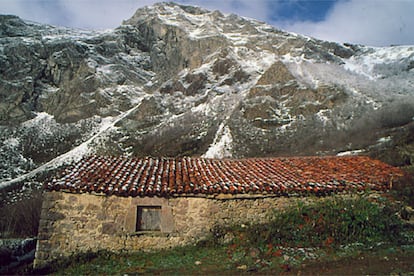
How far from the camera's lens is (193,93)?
51.1 m

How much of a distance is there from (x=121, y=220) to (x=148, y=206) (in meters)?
0.82

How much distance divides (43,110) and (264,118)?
43374 millimetres

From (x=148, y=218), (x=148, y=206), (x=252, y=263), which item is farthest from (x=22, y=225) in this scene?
(x=252, y=263)

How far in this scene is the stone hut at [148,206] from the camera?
327 inches

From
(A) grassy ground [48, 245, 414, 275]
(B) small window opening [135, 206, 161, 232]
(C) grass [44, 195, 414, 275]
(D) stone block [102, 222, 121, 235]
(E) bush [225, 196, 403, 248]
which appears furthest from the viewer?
(B) small window opening [135, 206, 161, 232]

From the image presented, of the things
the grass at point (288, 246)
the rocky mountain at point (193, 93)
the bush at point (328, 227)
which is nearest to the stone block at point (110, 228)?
the grass at point (288, 246)

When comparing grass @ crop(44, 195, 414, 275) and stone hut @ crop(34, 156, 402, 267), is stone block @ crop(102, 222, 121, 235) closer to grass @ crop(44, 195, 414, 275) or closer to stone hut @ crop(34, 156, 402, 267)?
stone hut @ crop(34, 156, 402, 267)

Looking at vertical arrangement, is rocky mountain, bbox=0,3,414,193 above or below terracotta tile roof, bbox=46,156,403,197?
above

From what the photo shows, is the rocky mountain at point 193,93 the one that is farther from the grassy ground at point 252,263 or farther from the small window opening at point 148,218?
the small window opening at point 148,218

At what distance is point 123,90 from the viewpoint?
60375mm

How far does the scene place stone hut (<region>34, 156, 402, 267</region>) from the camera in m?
8.30

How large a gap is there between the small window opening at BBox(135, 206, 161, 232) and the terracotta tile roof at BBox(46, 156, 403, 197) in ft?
1.84

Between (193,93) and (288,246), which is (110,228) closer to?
(288,246)

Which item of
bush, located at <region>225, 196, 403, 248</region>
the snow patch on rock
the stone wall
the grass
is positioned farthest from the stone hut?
the snow patch on rock
